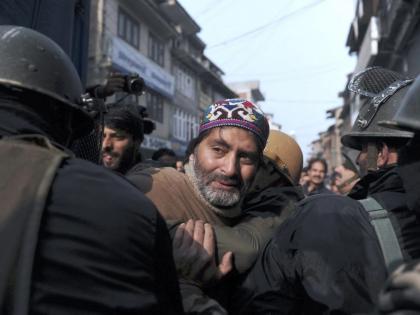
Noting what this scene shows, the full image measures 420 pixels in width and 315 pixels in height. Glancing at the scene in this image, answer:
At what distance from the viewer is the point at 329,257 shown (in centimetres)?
163

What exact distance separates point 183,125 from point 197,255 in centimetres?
2736

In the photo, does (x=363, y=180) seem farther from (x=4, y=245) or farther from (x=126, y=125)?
(x=126, y=125)

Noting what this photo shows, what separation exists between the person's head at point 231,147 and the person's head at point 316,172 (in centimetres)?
475

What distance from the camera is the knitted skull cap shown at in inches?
88.5

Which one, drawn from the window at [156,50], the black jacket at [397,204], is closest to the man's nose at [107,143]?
the black jacket at [397,204]

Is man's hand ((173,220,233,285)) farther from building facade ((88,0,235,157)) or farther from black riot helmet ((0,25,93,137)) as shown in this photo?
building facade ((88,0,235,157))

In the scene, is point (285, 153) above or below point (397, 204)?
above

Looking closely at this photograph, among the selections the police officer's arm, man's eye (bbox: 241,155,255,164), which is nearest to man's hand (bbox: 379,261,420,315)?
the police officer's arm

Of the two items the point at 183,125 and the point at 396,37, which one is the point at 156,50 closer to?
the point at 183,125

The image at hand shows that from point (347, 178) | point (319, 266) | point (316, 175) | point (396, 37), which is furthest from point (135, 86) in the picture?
point (396, 37)

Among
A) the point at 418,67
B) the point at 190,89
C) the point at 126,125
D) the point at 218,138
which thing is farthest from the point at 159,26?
the point at 218,138

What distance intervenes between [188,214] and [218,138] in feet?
1.42

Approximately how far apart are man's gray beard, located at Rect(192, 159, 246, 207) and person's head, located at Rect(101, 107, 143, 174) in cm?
160

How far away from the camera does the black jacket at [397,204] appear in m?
1.60
